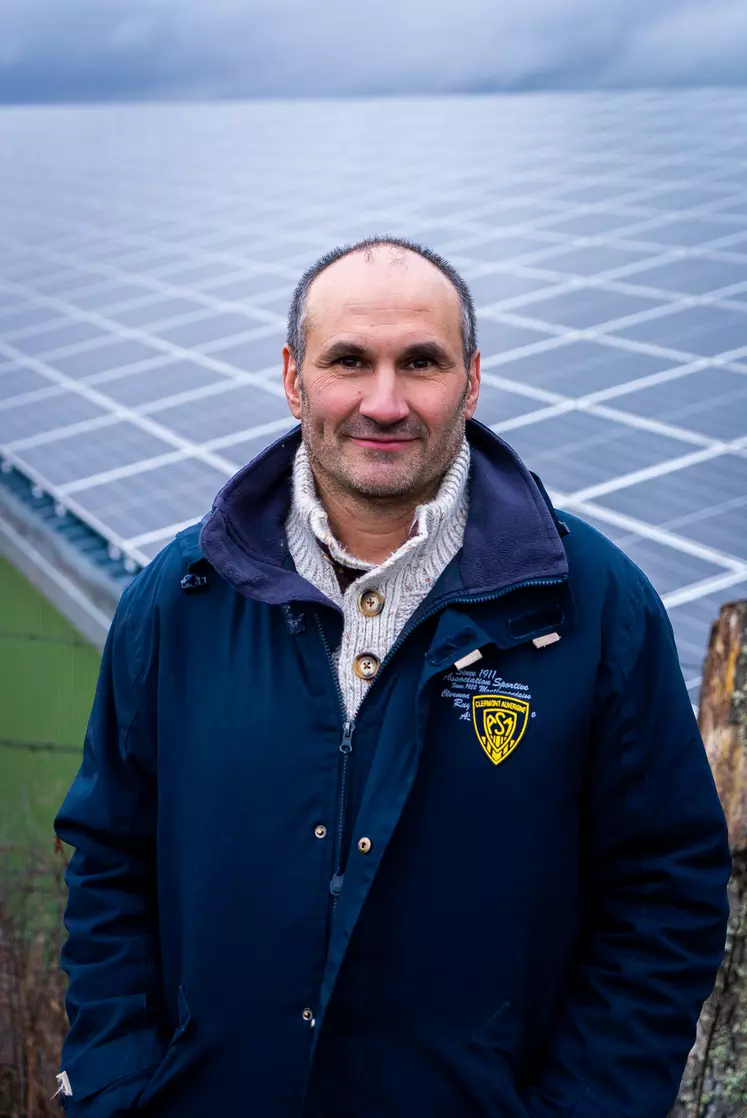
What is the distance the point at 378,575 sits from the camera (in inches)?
110

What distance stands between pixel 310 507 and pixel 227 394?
5.35 metres

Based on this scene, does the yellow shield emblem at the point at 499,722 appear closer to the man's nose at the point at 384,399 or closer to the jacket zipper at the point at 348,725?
the jacket zipper at the point at 348,725

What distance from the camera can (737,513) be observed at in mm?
5742

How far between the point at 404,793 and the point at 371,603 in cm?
45

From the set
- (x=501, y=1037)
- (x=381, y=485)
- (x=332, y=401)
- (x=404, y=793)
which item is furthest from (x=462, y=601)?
(x=501, y=1037)

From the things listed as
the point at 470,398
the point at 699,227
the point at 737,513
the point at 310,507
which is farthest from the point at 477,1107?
the point at 699,227

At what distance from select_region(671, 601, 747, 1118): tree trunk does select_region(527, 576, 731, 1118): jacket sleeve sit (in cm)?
77

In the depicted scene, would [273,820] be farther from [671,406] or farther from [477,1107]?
[671,406]

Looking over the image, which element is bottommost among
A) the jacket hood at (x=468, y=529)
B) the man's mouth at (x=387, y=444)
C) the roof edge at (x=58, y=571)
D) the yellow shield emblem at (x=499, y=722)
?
the roof edge at (x=58, y=571)

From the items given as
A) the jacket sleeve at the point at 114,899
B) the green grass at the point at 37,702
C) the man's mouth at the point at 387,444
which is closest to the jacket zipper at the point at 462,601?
the man's mouth at the point at 387,444

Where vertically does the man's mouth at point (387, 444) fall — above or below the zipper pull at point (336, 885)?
above

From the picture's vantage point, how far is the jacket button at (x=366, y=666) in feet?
9.05

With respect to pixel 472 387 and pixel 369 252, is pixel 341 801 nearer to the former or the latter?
pixel 472 387

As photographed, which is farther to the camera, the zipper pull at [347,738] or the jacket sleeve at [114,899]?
the jacket sleeve at [114,899]
